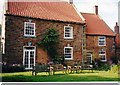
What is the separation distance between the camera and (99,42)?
3173 cm

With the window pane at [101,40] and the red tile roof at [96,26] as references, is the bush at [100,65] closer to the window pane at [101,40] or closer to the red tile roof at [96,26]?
the window pane at [101,40]

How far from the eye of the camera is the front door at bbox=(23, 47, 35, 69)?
26016 millimetres

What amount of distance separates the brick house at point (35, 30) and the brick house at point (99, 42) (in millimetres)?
1770

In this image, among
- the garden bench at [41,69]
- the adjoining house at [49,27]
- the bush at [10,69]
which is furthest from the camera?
the adjoining house at [49,27]

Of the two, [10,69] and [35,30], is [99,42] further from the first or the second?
[10,69]

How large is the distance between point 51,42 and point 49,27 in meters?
1.64

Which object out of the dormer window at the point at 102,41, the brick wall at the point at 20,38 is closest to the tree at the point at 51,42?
the brick wall at the point at 20,38

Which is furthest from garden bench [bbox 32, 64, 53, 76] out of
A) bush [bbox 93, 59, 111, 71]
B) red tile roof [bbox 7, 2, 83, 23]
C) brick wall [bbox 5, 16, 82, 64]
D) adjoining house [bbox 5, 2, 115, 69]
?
bush [bbox 93, 59, 111, 71]

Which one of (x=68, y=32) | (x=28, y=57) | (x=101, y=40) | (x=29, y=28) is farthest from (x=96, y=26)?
(x=28, y=57)

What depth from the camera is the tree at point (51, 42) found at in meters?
27.0

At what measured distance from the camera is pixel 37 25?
27.1 m

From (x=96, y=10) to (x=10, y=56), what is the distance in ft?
52.3

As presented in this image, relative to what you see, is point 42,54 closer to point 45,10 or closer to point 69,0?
point 45,10

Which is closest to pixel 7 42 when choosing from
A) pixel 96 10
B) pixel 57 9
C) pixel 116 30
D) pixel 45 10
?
pixel 45 10
